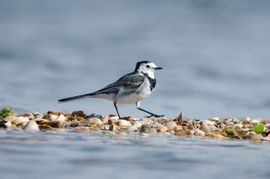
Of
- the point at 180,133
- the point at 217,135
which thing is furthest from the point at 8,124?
the point at 217,135

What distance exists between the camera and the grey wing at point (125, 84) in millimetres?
12391

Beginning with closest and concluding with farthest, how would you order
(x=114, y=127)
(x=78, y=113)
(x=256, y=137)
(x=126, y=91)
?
(x=114, y=127) → (x=256, y=137) → (x=78, y=113) → (x=126, y=91)

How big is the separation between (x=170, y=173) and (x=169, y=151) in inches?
58.0

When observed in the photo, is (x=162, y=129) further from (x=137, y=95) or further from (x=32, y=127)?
(x=137, y=95)

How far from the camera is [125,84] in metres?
12.4

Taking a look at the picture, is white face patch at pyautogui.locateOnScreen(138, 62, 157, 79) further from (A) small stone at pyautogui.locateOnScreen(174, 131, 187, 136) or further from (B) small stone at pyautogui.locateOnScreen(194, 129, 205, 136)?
(A) small stone at pyautogui.locateOnScreen(174, 131, 187, 136)

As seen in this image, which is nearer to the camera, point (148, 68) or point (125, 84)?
point (125, 84)

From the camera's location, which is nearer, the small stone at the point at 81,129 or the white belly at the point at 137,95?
the small stone at the point at 81,129

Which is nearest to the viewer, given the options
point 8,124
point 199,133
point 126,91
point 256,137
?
point 8,124

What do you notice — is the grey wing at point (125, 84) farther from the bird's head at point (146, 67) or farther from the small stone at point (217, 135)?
the small stone at point (217, 135)

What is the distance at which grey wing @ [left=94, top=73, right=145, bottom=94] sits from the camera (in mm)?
12391

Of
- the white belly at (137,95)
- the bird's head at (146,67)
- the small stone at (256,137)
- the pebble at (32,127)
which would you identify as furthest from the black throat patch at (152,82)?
the pebble at (32,127)

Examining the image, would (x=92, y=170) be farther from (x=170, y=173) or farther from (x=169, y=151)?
(x=169, y=151)

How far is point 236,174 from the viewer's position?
4602mm
